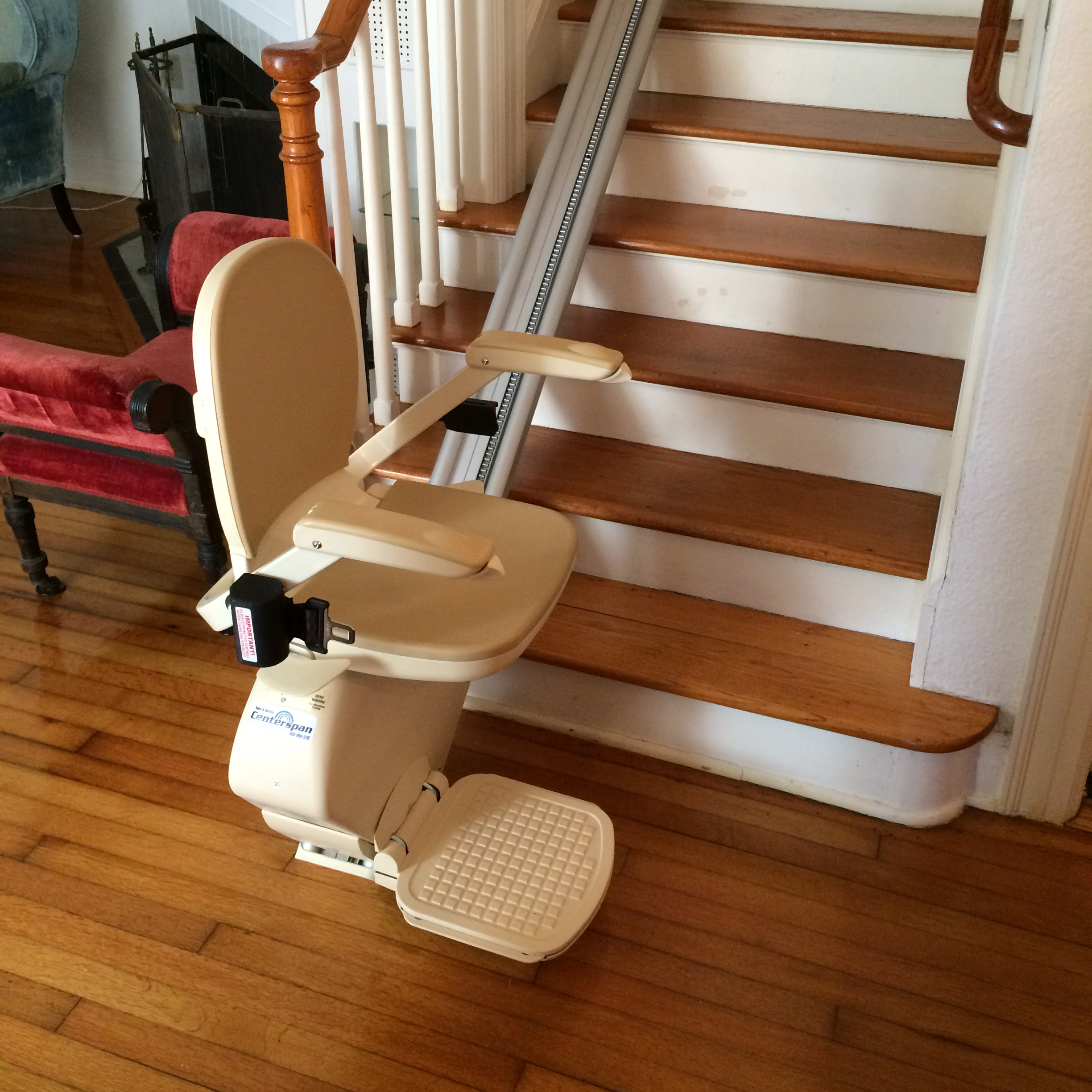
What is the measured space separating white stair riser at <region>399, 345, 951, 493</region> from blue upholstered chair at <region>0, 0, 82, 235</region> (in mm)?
2884

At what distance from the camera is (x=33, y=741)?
2.23m

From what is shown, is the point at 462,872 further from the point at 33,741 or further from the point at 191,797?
the point at 33,741

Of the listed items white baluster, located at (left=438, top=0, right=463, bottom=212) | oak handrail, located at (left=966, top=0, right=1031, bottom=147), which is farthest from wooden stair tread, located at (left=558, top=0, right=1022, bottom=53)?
oak handrail, located at (left=966, top=0, right=1031, bottom=147)

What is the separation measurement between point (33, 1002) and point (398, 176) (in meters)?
1.66

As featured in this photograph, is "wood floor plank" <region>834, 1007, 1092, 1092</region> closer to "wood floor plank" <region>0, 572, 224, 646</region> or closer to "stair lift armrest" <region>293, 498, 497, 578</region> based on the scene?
"stair lift armrest" <region>293, 498, 497, 578</region>

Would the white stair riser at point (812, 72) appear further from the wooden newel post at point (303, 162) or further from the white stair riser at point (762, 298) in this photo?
the wooden newel post at point (303, 162)

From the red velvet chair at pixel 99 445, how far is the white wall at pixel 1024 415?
1437 mm

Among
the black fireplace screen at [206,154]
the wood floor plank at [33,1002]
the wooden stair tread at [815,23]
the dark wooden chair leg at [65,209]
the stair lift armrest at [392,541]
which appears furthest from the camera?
the dark wooden chair leg at [65,209]

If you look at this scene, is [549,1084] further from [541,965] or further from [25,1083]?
[25,1083]

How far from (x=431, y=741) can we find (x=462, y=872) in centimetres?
23

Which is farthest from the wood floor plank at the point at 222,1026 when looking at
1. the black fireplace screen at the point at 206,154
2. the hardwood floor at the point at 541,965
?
the black fireplace screen at the point at 206,154

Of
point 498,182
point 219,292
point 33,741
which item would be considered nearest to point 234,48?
point 498,182

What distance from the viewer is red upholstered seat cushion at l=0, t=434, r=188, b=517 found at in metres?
2.38

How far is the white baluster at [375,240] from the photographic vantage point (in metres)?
2.19
